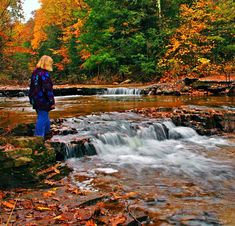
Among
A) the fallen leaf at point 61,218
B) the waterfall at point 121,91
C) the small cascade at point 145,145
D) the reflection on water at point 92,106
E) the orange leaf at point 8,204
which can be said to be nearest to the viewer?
the fallen leaf at point 61,218

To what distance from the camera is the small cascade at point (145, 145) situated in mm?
7242

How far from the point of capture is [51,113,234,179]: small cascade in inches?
285

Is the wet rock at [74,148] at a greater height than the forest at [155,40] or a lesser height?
lesser

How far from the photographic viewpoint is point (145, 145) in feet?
29.7

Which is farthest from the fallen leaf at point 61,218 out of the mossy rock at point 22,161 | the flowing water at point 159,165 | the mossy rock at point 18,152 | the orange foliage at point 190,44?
the orange foliage at point 190,44

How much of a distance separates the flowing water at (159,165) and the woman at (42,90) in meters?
0.69

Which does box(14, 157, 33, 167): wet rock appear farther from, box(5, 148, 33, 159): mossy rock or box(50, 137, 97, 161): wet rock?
box(50, 137, 97, 161): wet rock

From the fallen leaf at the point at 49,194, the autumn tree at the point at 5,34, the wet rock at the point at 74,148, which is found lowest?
the fallen leaf at the point at 49,194

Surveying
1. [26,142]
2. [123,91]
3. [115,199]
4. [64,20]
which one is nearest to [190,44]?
[123,91]

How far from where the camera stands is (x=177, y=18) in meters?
26.8

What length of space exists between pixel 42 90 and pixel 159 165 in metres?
3.03

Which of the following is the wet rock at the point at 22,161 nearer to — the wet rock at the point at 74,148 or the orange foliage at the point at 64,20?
the wet rock at the point at 74,148

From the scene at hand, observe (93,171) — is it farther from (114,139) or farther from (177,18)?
(177,18)

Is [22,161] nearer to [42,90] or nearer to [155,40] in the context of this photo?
[42,90]
